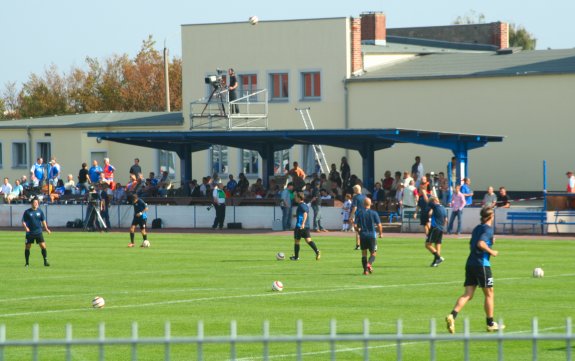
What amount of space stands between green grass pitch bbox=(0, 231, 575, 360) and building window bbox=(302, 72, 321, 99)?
22.7 meters

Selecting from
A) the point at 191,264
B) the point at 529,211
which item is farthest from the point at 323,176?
the point at 191,264

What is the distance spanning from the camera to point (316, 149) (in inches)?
2248

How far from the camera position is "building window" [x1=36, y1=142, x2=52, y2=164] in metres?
64.6

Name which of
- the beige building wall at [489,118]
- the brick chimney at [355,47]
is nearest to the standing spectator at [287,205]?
the beige building wall at [489,118]

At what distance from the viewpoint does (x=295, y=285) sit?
24.0 metres

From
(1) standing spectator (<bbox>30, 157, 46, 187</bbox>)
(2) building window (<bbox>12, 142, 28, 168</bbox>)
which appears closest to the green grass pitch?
(1) standing spectator (<bbox>30, 157, 46, 187</bbox>)

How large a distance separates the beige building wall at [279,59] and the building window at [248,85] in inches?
10.4

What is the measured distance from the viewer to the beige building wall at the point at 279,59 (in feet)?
192

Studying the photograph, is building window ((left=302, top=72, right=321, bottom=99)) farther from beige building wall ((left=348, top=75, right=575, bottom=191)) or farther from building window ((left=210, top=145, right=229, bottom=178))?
building window ((left=210, top=145, right=229, bottom=178))

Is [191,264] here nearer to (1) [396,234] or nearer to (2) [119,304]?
(2) [119,304]

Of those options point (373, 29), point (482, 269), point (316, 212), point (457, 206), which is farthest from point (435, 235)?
point (373, 29)

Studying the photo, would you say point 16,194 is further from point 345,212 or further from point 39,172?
point 345,212

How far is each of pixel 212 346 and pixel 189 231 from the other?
103 feet

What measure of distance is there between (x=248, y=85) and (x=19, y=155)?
1446cm
